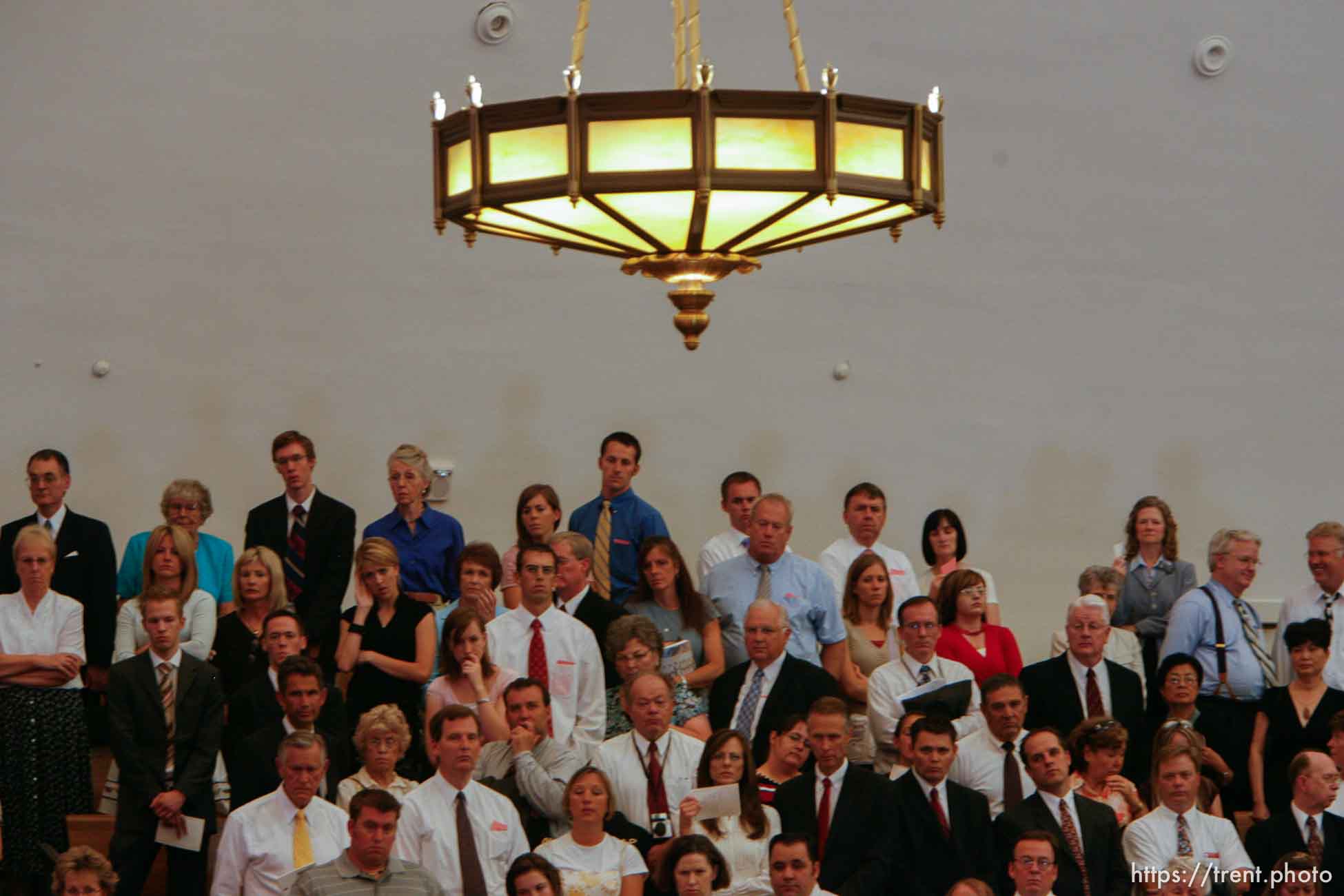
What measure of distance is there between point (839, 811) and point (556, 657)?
1117 mm

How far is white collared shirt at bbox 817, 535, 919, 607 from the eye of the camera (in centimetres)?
815

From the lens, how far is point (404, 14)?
9.34m

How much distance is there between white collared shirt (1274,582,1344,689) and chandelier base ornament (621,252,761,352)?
4.23 m

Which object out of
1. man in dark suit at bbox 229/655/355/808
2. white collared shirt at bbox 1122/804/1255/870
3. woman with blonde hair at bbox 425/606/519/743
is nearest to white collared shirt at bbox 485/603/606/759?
woman with blonde hair at bbox 425/606/519/743

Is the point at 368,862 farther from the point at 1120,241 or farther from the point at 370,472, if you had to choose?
the point at 1120,241

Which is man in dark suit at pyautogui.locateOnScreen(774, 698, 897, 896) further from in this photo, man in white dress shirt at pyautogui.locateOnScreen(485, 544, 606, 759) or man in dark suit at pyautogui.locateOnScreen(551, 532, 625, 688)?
man in dark suit at pyautogui.locateOnScreen(551, 532, 625, 688)

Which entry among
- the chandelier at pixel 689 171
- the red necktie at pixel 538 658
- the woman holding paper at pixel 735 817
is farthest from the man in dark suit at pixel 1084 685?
the chandelier at pixel 689 171

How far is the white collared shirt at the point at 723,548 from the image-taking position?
8.16 meters

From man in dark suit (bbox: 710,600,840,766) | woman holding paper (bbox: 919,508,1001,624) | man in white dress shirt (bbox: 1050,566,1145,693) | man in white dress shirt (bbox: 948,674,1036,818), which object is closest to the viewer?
man in white dress shirt (bbox: 948,674,1036,818)

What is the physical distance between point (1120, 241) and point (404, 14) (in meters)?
3.65

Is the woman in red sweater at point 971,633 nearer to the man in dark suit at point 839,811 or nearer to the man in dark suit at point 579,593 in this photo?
the man in dark suit at point 839,811

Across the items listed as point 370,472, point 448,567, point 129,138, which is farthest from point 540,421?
point 129,138

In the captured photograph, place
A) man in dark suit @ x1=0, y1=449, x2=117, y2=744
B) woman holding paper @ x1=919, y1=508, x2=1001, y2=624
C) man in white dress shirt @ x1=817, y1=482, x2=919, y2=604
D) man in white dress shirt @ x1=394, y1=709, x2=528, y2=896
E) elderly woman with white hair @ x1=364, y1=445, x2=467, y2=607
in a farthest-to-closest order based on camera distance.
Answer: woman holding paper @ x1=919, y1=508, x2=1001, y2=624
man in white dress shirt @ x1=817, y1=482, x2=919, y2=604
elderly woman with white hair @ x1=364, y1=445, x2=467, y2=607
man in dark suit @ x1=0, y1=449, x2=117, y2=744
man in white dress shirt @ x1=394, y1=709, x2=528, y2=896

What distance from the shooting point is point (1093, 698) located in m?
7.59
